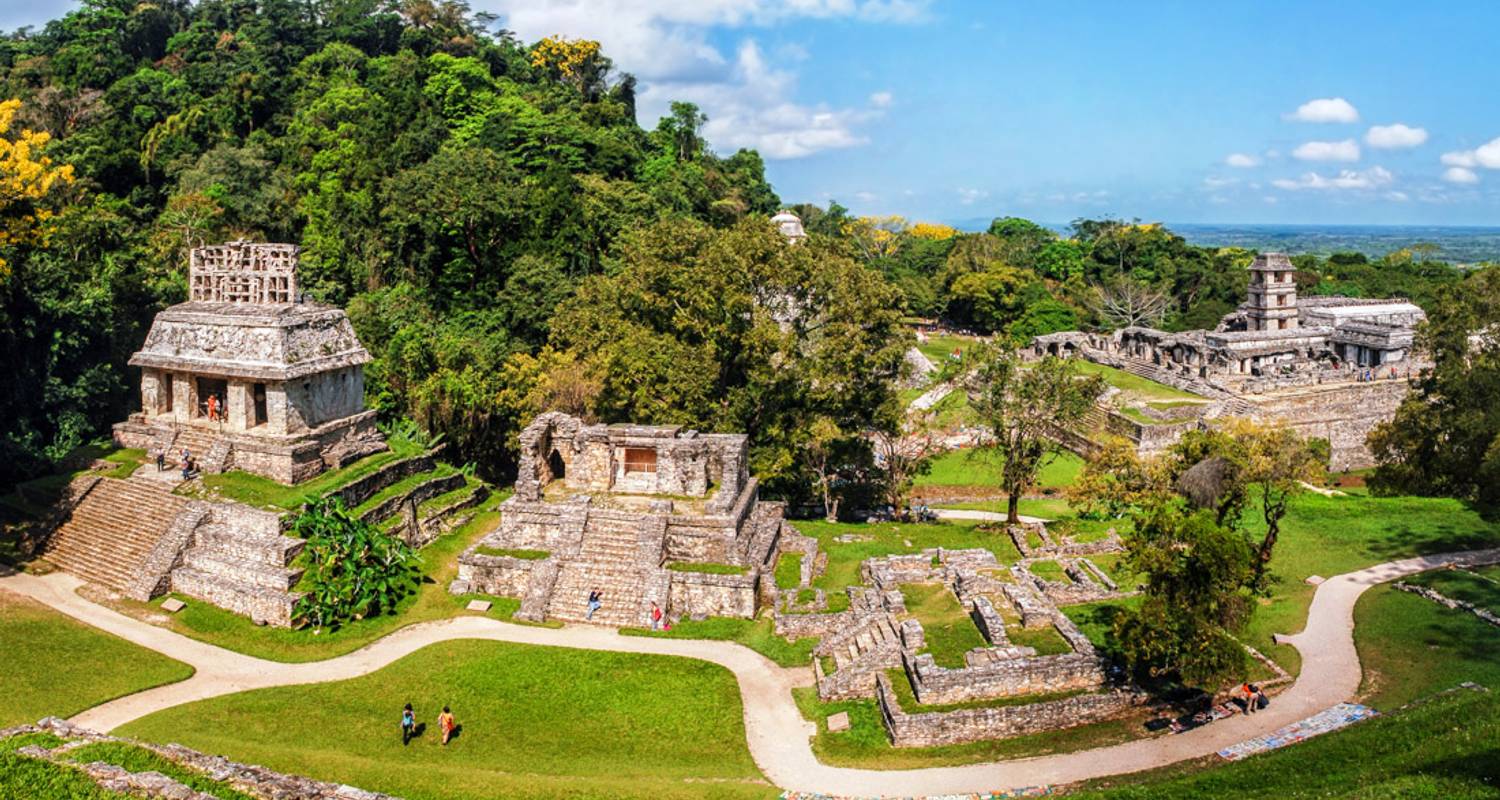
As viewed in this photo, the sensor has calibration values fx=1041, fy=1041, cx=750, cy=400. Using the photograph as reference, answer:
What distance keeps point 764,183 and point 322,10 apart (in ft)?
113

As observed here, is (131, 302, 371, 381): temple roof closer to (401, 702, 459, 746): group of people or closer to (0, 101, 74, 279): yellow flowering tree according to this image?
(0, 101, 74, 279): yellow flowering tree

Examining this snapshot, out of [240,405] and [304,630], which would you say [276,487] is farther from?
[304,630]

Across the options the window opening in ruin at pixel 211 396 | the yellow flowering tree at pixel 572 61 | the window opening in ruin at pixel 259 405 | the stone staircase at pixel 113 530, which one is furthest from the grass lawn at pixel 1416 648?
the yellow flowering tree at pixel 572 61

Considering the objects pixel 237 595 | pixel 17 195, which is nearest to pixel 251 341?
pixel 237 595

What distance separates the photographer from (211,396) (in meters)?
29.5

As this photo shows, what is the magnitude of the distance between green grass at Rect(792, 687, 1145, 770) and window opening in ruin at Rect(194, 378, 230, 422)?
1998 centimetres

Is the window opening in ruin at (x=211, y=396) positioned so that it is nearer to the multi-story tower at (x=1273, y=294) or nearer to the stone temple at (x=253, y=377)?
the stone temple at (x=253, y=377)

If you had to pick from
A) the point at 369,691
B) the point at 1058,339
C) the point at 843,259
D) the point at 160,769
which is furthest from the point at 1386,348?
the point at 160,769

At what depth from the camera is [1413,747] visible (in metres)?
14.8

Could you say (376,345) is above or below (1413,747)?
above

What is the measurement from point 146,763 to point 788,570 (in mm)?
14556

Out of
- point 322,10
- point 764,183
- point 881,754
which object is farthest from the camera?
point 764,183

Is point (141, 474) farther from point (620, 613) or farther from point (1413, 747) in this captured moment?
point (1413, 747)

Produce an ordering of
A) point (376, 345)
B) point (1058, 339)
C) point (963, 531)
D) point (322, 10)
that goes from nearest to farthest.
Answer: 1. point (963, 531)
2. point (376, 345)
3. point (1058, 339)
4. point (322, 10)
